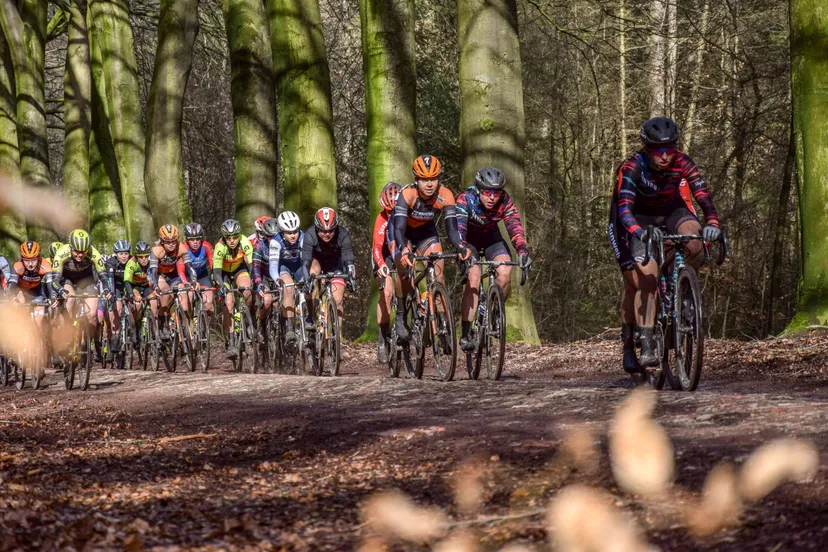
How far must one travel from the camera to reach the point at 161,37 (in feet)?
70.2

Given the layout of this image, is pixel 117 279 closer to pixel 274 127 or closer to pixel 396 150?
pixel 274 127

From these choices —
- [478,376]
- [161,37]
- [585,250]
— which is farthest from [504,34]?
[585,250]

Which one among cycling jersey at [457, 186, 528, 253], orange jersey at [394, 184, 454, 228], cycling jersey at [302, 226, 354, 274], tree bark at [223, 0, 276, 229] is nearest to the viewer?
cycling jersey at [457, 186, 528, 253]

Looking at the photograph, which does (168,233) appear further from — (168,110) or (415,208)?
(415,208)

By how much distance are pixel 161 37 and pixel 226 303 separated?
7081 millimetres

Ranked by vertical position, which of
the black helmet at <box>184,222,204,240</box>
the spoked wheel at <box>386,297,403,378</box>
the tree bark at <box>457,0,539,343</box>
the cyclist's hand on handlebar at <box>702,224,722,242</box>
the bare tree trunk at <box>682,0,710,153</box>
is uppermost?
the bare tree trunk at <box>682,0,710,153</box>

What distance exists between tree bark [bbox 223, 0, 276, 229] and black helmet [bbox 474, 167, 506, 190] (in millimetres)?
10279

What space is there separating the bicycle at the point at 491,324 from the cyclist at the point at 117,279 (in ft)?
35.1

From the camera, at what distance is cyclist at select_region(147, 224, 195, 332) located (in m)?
17.9

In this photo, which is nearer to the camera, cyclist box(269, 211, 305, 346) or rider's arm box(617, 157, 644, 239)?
rider's arm box(617, 157, 644, 239)

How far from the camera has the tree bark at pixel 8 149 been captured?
25453 mm

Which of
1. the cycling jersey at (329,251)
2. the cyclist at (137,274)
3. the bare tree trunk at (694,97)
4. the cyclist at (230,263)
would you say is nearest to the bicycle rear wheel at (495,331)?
the cycling jersey at (329,251)

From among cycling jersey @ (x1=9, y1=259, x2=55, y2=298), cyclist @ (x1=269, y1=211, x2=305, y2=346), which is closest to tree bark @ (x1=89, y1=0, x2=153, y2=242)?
cycling jersey @ (x1=9, y1=259, x2=55, y2=298)

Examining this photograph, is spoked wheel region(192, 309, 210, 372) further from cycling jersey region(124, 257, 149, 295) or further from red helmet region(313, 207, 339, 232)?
red helmet region(313, 207, 339, 232)
